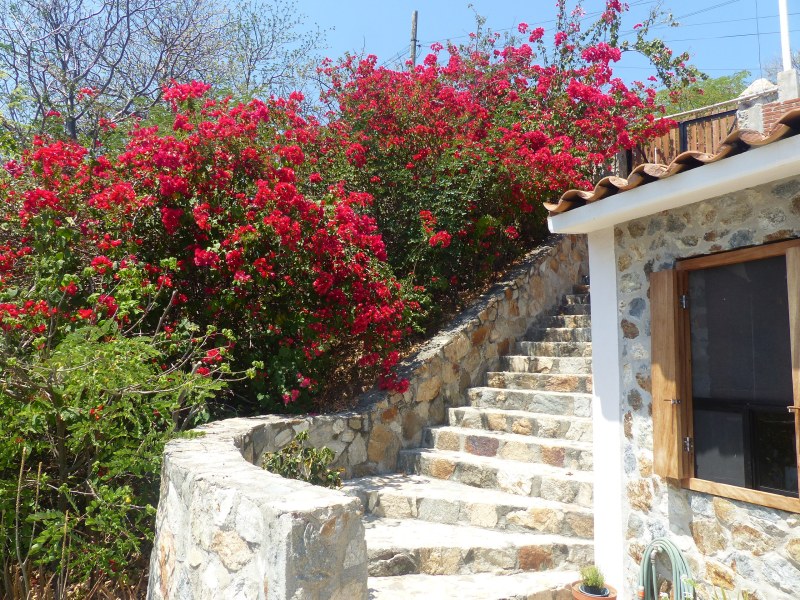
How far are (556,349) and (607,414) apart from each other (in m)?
2.98

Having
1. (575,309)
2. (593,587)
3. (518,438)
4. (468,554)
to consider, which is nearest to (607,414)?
(593,587)

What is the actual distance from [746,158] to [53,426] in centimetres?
449

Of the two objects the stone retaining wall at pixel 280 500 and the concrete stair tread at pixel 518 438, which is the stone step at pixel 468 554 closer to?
the concrete stair tread at pixel 518 438

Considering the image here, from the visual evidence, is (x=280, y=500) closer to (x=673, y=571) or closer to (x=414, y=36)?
(x=673, y=571)

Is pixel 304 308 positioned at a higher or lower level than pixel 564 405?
higher

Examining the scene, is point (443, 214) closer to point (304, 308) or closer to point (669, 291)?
point (304, 308)

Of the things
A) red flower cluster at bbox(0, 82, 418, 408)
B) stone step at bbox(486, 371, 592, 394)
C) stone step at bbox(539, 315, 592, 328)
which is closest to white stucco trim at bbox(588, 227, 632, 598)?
stone step at bbox(486, 371, 592, 394)

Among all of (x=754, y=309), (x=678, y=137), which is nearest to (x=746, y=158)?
(x=754, y=309)

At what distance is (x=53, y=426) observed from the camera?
4.66m

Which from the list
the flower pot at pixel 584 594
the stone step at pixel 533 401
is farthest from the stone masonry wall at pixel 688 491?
the stone step at pixel 533 401

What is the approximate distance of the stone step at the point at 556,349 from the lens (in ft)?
24.0

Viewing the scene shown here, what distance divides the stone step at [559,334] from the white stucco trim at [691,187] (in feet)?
10.2

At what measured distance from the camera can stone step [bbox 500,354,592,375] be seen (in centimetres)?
705

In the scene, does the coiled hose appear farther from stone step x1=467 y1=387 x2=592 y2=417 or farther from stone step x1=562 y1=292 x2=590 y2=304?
stone step x1=562 y1=292 x2=590 y2=304
